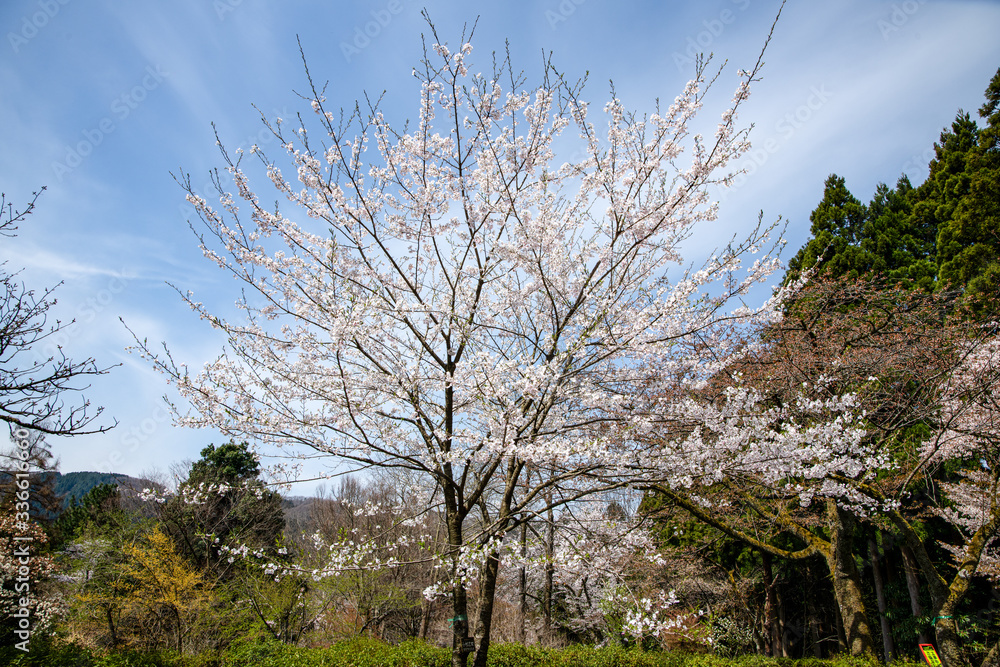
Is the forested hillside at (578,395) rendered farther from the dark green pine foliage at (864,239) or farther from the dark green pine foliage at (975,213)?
the dark green pine foliage at (864,239)

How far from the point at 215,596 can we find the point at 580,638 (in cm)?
1073

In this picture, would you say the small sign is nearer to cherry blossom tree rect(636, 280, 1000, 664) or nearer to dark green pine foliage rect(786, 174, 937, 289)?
cherry blossom tree rect(636, 280, 1000, 664)

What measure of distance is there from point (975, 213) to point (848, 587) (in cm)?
890

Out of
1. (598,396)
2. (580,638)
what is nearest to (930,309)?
(598,396)

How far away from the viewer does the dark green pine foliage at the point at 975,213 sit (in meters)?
10.2

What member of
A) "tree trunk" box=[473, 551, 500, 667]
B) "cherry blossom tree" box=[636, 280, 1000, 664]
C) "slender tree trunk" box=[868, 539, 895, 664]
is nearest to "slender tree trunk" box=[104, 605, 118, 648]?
"tree trunk" box=[473, 551, 500, 667]

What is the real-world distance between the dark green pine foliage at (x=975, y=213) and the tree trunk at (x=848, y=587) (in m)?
5.61

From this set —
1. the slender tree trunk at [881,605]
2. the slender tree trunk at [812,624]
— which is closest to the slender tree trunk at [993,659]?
the slender tree trunk at [881,605]

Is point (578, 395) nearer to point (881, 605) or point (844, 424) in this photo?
point (844, 424)

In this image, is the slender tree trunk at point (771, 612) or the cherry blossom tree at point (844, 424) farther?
the slender tree trunk at point (771, 612)

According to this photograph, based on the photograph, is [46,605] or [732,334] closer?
[732,334]

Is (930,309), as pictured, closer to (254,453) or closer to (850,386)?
(850,386)

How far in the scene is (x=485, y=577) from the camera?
5.37m

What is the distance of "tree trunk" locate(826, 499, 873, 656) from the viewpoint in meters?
8.03
